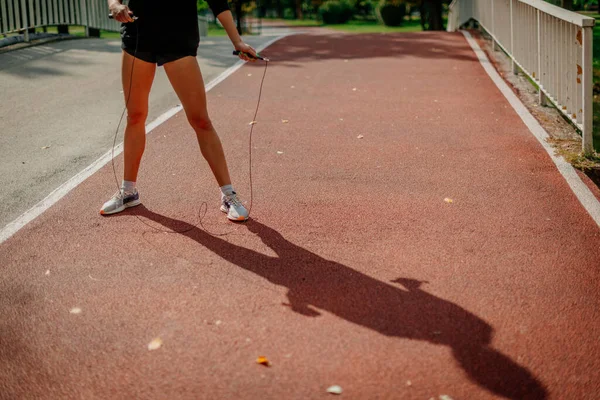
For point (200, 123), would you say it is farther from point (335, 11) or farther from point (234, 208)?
point (335, 11)

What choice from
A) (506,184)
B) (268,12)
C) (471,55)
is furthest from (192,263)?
(268,12)

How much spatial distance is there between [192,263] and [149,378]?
60.6 inches

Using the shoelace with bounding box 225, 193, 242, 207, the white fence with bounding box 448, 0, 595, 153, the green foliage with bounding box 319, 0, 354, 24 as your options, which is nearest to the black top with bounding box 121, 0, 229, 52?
the shoelace with bounding box 225, 193, 242, 207

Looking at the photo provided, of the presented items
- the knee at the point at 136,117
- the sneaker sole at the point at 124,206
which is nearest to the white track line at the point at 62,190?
the sneaker sole at the point at 124,206

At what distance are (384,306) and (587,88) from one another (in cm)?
424

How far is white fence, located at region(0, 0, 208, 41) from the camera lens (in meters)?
17.1

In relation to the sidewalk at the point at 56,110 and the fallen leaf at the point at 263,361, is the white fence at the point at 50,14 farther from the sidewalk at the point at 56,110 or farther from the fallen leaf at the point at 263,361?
the fallen leaf at the point at 263,361

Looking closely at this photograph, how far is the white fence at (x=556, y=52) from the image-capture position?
8094mm

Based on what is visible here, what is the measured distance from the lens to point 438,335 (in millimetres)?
4496

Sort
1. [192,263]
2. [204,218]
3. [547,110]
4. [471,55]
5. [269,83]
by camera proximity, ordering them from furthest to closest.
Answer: [471,55] → [269,83] → [547,110] → [204,218] → [192,263]

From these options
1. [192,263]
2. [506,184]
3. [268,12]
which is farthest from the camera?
[268,12]

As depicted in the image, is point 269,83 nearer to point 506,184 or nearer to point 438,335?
point 506,184

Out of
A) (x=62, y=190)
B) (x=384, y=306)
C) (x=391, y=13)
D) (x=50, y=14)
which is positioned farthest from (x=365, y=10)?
(x=384, y=306)

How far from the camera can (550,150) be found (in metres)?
8.54
